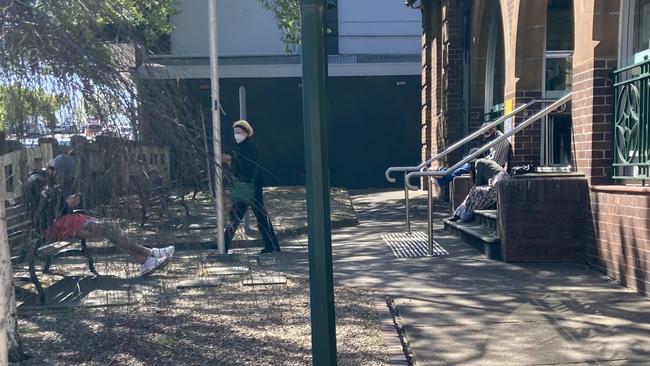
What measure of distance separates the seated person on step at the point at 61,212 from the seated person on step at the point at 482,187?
17.5 ft

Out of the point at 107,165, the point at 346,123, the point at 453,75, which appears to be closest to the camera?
the point at 107,165

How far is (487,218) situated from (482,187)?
67 cm

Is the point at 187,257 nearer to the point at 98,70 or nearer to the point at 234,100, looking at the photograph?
the point at 98,70

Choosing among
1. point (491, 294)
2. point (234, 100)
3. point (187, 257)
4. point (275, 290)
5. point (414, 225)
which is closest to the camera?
point (187, 257)

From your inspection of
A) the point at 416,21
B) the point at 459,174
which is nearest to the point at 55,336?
the point at 459,174

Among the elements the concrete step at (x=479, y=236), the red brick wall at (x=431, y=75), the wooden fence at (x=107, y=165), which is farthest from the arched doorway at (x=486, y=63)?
the wooden fence at (x=107, y=165)

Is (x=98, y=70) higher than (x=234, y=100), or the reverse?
(x=234, y=100)

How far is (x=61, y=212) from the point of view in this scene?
147 inches

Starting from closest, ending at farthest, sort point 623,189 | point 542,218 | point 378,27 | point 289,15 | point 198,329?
point 198,329 < point 623,189 < point 542,218 < point 289,15 < point 378,27

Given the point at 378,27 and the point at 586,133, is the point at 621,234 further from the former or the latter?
the point at 378,27

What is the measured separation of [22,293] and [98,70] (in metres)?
3.71

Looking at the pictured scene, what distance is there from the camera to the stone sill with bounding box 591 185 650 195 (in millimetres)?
5566

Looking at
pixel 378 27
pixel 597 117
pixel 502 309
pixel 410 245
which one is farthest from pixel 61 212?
pixel 378 27

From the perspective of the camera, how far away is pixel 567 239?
6.93 meters
